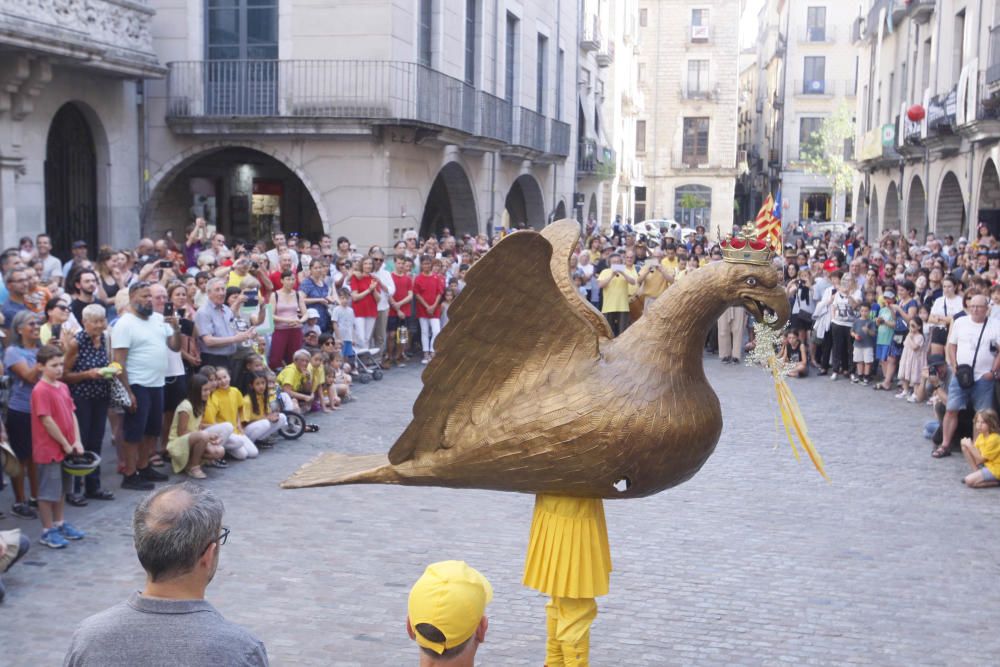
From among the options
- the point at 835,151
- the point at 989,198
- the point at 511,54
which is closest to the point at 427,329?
the point at 511,54

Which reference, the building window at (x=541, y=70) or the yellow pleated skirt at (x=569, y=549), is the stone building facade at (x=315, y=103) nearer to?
the building window at (x=541, y=70)

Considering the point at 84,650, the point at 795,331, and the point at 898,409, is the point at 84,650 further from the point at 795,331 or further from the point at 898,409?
the point at 795,331

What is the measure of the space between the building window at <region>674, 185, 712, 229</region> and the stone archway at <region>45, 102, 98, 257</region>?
42209 mm

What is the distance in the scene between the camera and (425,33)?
67.7 feet

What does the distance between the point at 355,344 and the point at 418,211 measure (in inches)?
252

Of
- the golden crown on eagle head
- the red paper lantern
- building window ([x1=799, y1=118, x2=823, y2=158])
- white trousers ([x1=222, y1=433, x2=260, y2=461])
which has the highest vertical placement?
building window ([x1=799, y1=118, x2=823, y2=158])

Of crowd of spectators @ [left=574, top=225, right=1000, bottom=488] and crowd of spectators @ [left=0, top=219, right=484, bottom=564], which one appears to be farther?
crowd of spectators @ [left=574, top=225, right=1000, bottom=488]

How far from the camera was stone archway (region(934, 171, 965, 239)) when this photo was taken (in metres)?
27.4

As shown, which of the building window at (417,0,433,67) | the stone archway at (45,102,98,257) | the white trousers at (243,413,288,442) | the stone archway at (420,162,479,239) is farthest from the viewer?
the stone archway at (420,162,479,239)

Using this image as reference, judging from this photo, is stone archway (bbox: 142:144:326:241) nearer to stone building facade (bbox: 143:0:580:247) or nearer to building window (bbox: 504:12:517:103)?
stone building facade (bbox: 143:0:580:247)

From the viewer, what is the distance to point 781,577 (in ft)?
23.1

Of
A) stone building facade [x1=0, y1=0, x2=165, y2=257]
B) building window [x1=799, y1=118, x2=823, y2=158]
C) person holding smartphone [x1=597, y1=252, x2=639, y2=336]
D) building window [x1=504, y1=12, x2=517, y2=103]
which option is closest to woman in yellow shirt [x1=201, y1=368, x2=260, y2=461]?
stone building facade [x1=0, y1=0, x2=165, y2=257]

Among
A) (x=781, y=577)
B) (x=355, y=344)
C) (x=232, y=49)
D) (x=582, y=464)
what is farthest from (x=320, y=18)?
(x=582, y=464)

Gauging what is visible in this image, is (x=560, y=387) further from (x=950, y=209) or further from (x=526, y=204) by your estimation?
(x=526, y=204)
